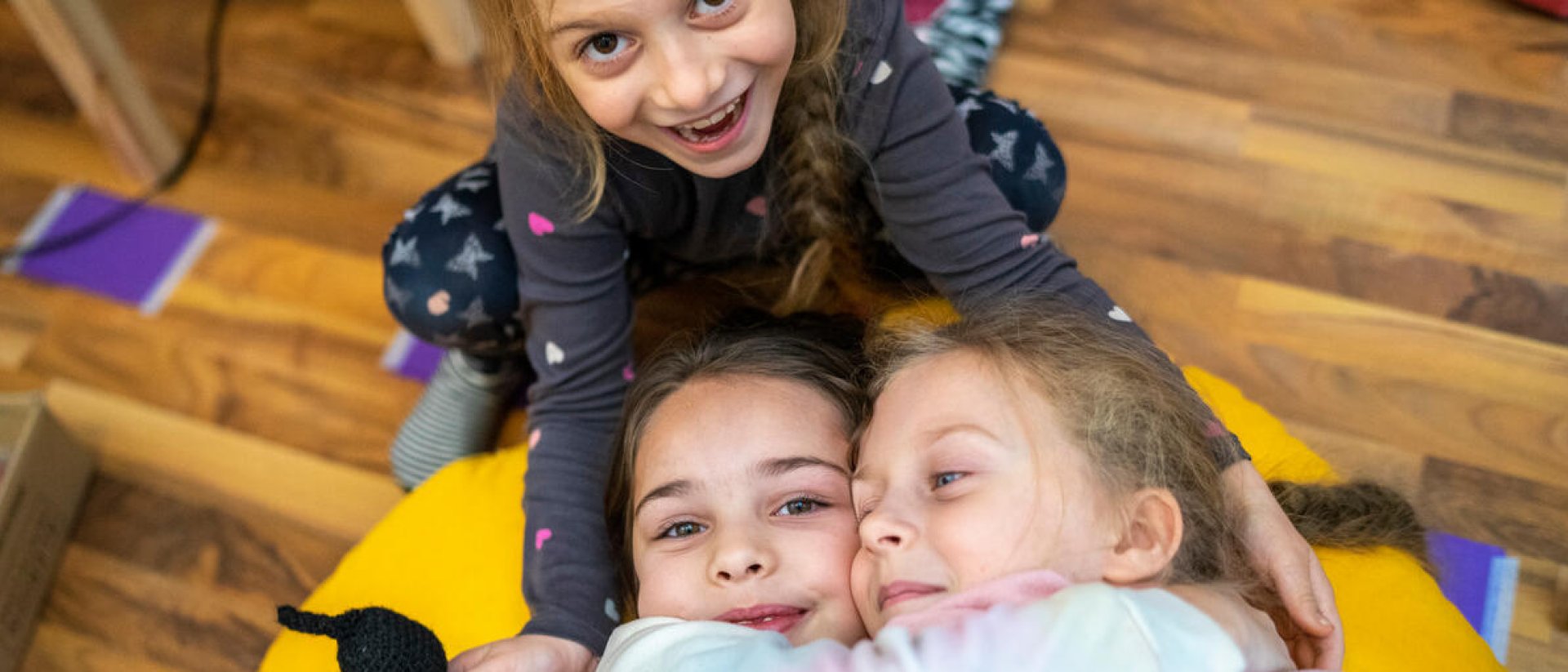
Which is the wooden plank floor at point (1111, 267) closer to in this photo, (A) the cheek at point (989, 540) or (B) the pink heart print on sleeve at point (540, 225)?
(B) the pink heart print on sleeve at point (540, 225)

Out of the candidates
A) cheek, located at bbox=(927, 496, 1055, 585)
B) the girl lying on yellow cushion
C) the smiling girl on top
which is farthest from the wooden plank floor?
cheek, located at bbox=(927, 496, 1055, 585)

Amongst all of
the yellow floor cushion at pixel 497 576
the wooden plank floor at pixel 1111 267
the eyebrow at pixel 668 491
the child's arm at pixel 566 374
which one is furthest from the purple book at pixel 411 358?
the eyebrow at pixel 668 491

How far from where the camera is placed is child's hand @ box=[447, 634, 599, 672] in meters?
0.91

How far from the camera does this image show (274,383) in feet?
4.85

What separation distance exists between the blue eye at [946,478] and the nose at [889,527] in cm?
3

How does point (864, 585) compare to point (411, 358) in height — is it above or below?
above

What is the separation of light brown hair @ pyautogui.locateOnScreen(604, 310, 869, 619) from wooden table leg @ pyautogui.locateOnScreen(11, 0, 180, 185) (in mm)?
1011

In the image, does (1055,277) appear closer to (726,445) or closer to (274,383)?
(726,445)

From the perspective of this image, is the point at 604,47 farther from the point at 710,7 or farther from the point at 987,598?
the point at 987,598

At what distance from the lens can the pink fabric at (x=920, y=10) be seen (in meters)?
1.69

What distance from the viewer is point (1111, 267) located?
57.4 inches

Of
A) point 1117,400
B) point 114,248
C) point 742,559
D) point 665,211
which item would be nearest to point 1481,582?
point 1117,400

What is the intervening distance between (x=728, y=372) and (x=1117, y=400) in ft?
1.08

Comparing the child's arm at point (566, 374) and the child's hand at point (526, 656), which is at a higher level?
the child's arm at point (566, 374)
